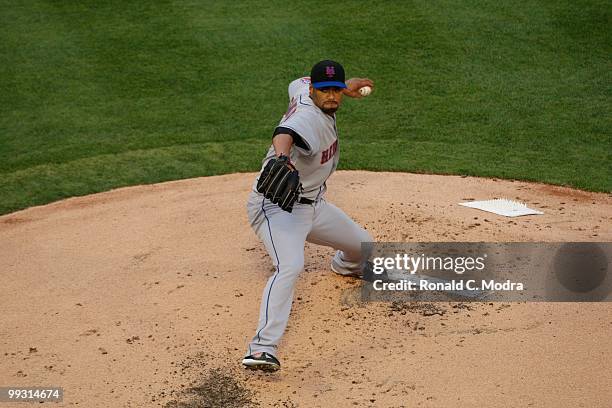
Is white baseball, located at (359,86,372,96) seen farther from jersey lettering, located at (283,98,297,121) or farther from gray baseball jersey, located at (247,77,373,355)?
jersey lettering, located at (283,98,297,121)

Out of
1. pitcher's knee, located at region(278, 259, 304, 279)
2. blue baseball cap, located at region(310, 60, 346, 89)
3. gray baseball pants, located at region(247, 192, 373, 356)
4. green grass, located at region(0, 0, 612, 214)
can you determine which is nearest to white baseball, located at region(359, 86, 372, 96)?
blue baseball cap, located at region(310, 60, 346, 89)

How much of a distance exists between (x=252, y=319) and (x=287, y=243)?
0.66 meters

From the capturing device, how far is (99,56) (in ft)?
37.2

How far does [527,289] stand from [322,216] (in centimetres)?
147

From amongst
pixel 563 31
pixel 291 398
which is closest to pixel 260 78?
pixel 563 31

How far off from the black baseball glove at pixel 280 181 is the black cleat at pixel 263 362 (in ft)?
2.92

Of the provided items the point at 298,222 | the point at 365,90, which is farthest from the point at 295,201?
the point at 365,90

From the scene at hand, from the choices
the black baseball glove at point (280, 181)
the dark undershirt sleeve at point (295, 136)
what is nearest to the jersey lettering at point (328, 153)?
the dark undershirt sleeve at point (295, 136)

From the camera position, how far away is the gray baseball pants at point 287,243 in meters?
5.04

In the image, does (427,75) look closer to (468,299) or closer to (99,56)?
(99,56)

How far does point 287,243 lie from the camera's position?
17.5 ft

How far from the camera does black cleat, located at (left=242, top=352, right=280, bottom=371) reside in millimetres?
4875

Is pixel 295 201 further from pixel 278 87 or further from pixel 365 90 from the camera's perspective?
pixel 278 87

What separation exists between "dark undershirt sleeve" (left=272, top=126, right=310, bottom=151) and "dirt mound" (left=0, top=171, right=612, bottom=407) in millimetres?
1157
